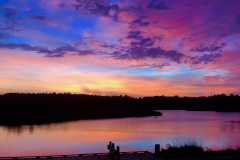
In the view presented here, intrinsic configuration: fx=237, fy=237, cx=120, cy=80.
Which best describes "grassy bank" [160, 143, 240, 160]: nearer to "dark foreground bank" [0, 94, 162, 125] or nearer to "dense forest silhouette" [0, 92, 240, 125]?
"dark foreground bank" [0, 94, 162, 125]

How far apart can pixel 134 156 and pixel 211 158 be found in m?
3.86

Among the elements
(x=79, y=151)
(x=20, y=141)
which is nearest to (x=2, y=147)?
(x=20, y=141)

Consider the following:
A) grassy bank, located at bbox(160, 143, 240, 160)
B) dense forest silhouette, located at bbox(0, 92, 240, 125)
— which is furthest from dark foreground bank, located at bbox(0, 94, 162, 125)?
grassy bank, located at bbox(160, 143, 240, 160)

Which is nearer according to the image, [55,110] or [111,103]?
[55,110]

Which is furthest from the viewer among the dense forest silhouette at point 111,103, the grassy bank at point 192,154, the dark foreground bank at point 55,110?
the dense forest silhouette at point 111,103

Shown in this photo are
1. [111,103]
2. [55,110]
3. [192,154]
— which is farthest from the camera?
[111,103]

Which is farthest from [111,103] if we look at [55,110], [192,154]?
[192,154]

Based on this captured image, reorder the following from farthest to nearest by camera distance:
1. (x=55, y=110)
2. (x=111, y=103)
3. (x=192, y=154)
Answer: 1. (x=111, y=103)
2. (x=55, y=110)
3. (x=192, y=154)

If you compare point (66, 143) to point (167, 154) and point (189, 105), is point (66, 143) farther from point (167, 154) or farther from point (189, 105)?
point (189, 105)

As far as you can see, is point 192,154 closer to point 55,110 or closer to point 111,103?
point 55,110

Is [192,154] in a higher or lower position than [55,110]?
lower

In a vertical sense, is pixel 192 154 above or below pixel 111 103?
below

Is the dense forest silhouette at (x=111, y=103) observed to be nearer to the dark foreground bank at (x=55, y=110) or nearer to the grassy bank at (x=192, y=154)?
the dark foreground bank at (x=55, y=110)

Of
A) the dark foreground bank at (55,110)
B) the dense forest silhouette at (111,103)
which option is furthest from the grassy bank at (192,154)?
the dense forest silhouette at (111,103)
